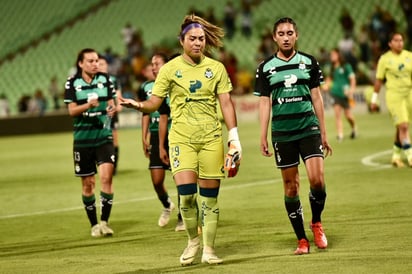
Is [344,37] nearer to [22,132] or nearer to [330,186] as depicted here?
[22,132]

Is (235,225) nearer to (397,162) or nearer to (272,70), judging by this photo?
(272,70)

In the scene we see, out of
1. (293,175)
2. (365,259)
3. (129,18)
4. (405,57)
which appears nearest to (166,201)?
(293,175)

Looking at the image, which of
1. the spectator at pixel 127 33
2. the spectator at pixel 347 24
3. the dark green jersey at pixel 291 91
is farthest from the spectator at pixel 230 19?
the dark green jersey at pixel 291 91

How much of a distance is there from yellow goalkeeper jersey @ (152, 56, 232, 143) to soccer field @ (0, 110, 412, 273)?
1.23 m

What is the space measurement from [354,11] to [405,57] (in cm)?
2378

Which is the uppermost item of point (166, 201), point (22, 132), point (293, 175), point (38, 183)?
point (293, 175)

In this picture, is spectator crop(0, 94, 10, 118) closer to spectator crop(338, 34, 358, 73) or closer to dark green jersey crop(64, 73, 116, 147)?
spectator crop(338, 34, 358, 73)

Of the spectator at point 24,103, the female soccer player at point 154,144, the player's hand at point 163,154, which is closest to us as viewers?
the player's hand at point 163,154

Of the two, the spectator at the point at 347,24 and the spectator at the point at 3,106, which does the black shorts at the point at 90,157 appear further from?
the spectator at the point at 3,106

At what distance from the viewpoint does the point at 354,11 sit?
39.0 meters

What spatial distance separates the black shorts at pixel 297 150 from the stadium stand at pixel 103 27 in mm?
28681

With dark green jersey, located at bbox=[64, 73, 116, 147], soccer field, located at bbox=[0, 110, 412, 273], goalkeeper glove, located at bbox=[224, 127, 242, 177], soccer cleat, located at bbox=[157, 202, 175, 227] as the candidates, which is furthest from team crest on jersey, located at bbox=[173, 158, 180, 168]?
soccer cleat, located at bbox=[157, 202, 175, 227]

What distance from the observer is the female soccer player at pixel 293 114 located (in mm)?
8867

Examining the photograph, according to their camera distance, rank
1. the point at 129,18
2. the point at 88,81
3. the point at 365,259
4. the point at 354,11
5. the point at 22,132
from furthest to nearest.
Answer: the point at 129,18 < the point at 354,11 < the point at 22,132 < the point at 88,81 < the point at 365,259
